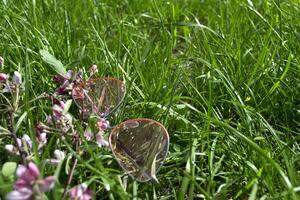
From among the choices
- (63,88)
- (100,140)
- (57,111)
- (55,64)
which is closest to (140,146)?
(100,140)

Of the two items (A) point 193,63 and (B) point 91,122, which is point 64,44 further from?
(B) point 91,122

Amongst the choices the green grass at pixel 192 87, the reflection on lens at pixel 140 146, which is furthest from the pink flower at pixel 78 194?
the reflection on lens at pixel 140 146

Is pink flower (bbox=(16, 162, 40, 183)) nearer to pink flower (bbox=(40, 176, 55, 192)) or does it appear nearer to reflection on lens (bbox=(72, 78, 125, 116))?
pink flower (bbox=(40, 176, 55, 192))

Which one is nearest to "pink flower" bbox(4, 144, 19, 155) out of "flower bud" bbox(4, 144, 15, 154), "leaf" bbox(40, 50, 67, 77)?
"flower bud" bbox(4, 144, 15, 154)

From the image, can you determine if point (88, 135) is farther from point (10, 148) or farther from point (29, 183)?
point (29, 183)

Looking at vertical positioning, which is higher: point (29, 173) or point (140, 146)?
point (29, 173)

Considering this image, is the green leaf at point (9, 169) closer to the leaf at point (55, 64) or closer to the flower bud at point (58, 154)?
the flower bud at point (58, 154)
